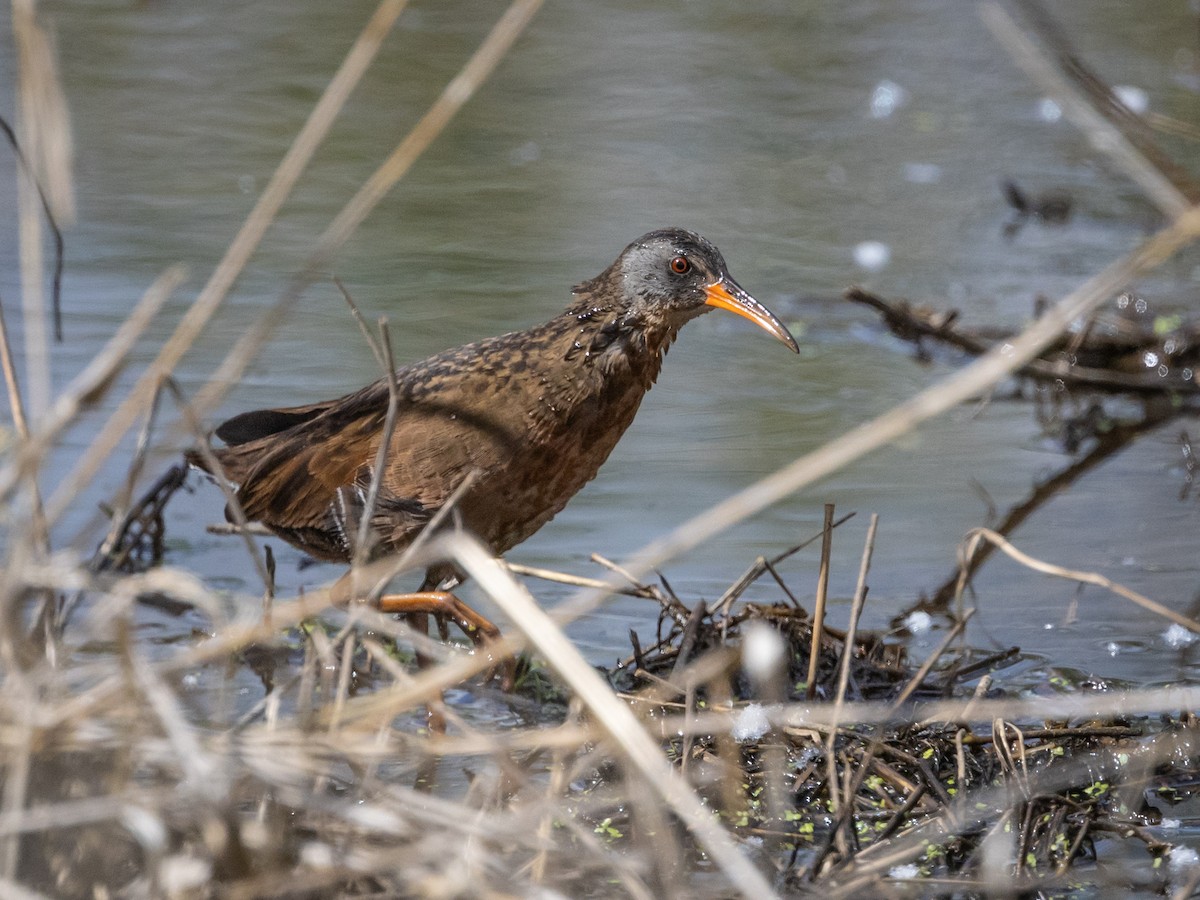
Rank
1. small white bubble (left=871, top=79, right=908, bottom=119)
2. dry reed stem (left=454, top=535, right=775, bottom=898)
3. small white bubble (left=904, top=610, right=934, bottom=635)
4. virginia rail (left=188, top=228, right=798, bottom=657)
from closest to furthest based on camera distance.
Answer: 1. dry reed stem (left=454, top=535, right=775, bottom=898)
2. virginia rail (left=188, top=228, right=798, bottom=657)
3. small white bubble (left=904, top=610, right=934, bottom=635)
4. small white bubble (left=871, top=79, right=908, bottom=119)

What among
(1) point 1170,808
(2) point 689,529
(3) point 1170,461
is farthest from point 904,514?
(2) point 689,529

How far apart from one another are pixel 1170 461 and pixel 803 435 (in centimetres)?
117

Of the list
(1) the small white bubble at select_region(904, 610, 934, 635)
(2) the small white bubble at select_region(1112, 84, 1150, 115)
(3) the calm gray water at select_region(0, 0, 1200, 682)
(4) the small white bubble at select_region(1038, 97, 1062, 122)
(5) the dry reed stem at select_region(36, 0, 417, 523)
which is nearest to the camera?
(5) the dry reed stem at select_region(36, 0, 417, 523)

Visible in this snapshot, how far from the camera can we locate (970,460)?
5309mm

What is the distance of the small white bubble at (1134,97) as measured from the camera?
8.24 meters

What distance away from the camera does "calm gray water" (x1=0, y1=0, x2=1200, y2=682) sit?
468 centimetres

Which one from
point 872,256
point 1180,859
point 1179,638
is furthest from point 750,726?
point 872,256

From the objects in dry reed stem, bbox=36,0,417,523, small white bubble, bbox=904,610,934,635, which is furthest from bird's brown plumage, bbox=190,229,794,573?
dry reed stem, bbox=36,0,417,523

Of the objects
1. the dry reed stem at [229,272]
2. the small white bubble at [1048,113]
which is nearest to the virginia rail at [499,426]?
the dry reed stem at [229,272]

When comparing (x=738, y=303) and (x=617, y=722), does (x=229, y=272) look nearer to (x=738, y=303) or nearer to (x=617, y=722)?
(x=617, y=722)

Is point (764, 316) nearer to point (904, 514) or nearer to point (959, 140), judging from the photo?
point (904, 514)

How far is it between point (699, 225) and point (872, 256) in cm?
80

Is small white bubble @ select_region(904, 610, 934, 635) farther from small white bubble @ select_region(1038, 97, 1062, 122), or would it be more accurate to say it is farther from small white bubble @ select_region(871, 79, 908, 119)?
small white bubble @ select_region(1038, 97, 1062, 122)

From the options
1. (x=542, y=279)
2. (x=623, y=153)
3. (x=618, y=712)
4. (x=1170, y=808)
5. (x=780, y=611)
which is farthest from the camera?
(x=623, y=153)
